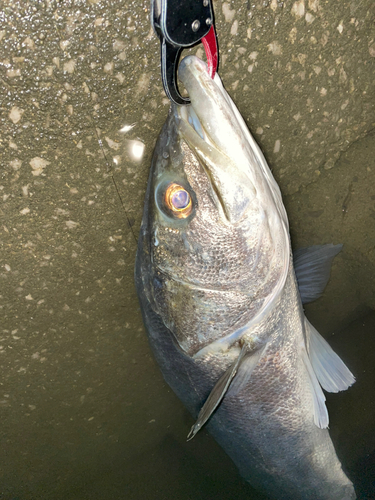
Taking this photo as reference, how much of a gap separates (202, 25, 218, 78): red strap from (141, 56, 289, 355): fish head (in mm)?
49

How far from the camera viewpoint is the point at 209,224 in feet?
4.61

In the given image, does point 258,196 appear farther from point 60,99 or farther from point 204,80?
point 60,99

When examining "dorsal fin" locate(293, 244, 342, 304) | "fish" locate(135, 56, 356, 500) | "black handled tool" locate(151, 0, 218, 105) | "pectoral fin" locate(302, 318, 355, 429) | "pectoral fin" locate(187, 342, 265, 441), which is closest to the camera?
"black handled tool" locate(151, 0, 218, 105)

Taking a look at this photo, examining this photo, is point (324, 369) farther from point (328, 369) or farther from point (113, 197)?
point (113, 197)

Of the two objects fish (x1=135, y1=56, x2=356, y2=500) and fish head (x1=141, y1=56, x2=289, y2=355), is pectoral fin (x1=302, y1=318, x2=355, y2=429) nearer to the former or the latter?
fish (x1=135, y1=56, x2=356, y2=500)

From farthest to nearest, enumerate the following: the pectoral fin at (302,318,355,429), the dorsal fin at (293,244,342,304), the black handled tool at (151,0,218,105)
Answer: the dorsal fin at (293,244,342,304) → the pectoral fin at (302,318,355,429) → the black handled tool at (151,0,218,105)

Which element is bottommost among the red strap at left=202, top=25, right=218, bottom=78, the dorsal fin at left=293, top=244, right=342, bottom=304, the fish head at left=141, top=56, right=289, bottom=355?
the dorsal fin at left=293, top=244, right=342, bottom=304

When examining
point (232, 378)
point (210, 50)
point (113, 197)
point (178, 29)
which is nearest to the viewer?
point (178, 29)

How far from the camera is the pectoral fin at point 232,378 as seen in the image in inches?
61.5

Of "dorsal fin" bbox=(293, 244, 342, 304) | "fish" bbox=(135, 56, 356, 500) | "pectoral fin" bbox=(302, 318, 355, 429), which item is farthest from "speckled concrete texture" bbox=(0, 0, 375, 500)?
"pectoral fin" bbox=(302, 318, 355, 429)

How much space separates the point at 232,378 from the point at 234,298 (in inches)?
16.7

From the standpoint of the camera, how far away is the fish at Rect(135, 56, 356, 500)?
1.32m

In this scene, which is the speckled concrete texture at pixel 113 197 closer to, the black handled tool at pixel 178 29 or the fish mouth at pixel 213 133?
the black handled tool at pixel 178 29

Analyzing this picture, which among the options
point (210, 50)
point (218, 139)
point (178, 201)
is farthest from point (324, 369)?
point (210, 50)
